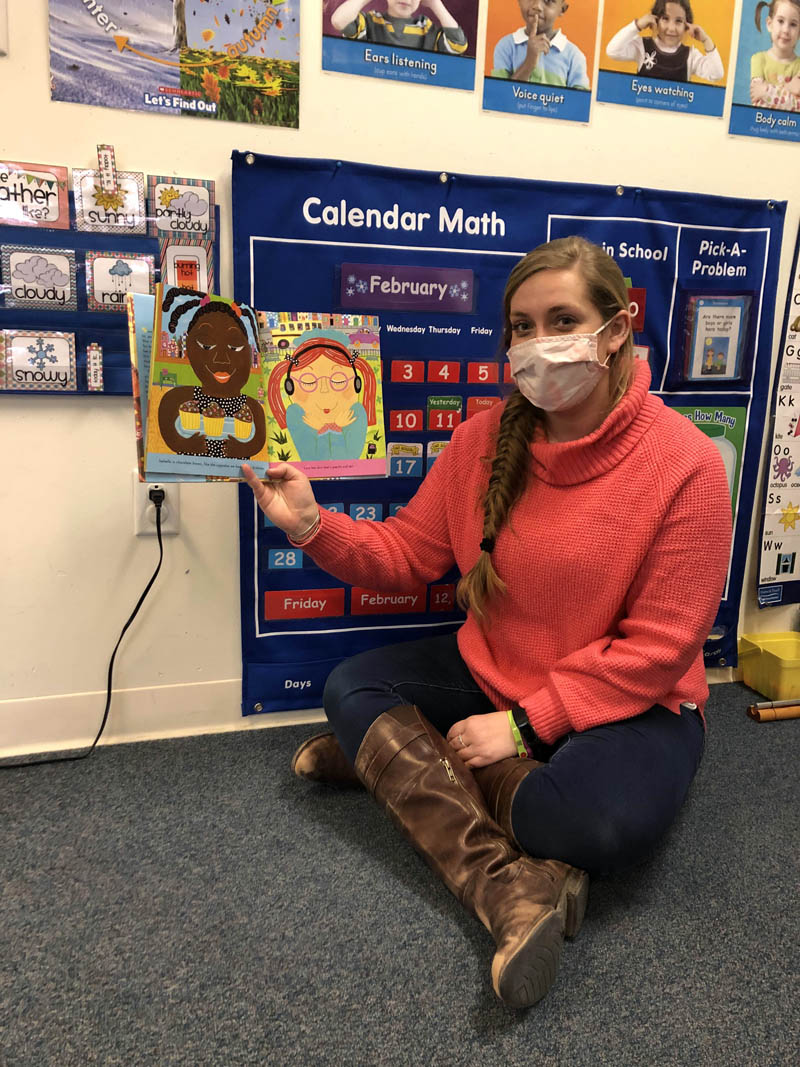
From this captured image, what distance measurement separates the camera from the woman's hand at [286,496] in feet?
4.31

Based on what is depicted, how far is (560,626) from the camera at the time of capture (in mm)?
1335

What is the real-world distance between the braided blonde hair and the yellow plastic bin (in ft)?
3.47

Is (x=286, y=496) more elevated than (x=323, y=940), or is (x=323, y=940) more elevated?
(x=286, y=496)

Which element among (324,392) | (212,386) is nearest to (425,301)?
(324,392)

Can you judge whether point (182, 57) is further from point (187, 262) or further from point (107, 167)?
point (187, 262)

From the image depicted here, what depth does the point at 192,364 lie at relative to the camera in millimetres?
1264

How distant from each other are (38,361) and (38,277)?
0.56 feet

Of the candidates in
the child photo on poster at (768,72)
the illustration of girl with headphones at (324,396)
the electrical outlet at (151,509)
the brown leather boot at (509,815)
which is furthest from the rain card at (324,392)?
the child photo on poster at (768,72)

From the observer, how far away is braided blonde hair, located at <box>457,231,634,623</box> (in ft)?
4.14

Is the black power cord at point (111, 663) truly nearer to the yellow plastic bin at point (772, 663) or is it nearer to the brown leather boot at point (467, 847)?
the brown leather boot at point (467, 847)

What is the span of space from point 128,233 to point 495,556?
1.02 m

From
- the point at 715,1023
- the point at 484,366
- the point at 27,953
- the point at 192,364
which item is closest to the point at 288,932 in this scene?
the point at 27,953

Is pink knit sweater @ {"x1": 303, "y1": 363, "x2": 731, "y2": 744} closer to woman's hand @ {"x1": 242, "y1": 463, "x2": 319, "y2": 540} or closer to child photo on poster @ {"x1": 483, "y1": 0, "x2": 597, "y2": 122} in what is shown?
woman's hand @ {"x1": 242, "y1": 463, "x2": 319, "y2": 540}

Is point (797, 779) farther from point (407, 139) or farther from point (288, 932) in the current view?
point (407, 139)
